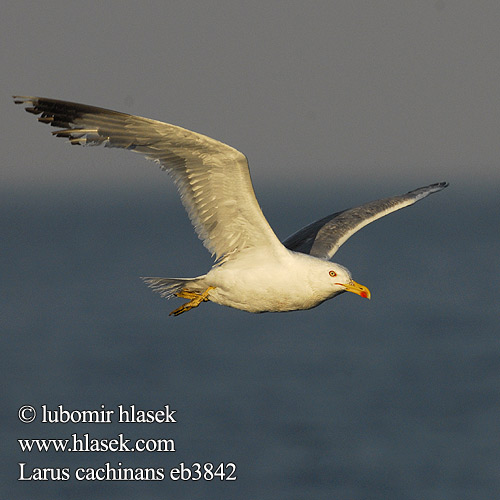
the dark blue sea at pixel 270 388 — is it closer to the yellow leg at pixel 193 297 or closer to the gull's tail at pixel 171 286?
the gull's tail at pixel 171 286

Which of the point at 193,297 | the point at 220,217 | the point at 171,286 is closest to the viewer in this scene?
the point at 220,217

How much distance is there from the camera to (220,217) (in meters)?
14.4

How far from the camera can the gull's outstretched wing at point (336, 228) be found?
17250 mm

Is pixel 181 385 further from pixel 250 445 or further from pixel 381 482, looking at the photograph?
pixel 381 482

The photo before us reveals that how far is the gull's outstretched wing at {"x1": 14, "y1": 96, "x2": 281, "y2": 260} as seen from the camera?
12383 mm

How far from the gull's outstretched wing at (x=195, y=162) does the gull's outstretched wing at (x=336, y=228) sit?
9.19 ft

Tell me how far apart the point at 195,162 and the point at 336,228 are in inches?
224

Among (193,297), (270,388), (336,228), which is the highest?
(336,228)

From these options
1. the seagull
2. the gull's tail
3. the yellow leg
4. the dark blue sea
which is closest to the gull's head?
the seagull

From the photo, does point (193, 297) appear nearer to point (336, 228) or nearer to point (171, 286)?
point (171, 286)

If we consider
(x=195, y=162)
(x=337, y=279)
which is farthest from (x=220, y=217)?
(x=337, y=279)

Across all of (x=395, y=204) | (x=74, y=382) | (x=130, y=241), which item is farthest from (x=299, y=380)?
(x=130, y=241)

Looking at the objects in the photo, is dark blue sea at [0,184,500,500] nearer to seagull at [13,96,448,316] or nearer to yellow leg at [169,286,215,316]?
yellow leg at [169,286,215,316]

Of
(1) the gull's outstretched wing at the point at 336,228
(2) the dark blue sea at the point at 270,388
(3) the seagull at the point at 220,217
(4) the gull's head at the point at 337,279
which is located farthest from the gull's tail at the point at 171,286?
(2) the dark blue sea at the point at 270,388
